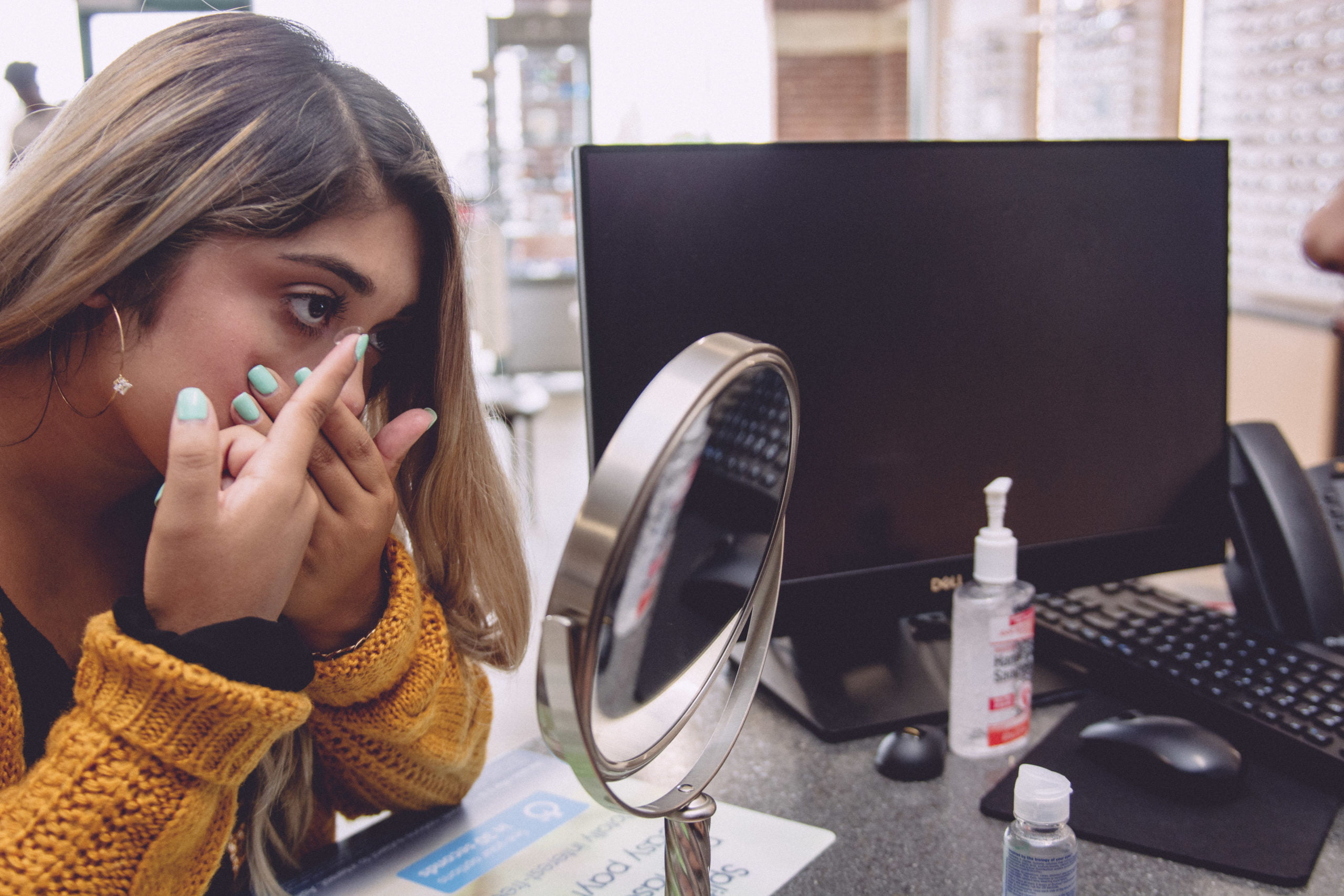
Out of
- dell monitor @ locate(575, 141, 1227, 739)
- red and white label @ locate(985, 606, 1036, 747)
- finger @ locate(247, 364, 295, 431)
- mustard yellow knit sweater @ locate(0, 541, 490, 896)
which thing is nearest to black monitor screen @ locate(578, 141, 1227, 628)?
dell monitor @ locate(575, 141, 1227, 739)

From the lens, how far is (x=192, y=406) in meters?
0.55

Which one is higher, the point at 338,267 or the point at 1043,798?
the point at 338,267

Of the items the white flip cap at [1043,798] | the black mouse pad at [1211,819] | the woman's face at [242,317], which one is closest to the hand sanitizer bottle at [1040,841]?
the white flip cap at [1043,798]

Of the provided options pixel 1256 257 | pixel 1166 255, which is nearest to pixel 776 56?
pixel 1256 257

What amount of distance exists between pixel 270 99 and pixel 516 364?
522 cm

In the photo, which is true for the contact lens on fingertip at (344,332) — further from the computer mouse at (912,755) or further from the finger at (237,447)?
the computer mouse at (912,755)

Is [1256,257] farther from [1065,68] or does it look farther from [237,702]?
[237,702]

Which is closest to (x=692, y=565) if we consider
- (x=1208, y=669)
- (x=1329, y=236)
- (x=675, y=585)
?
(x=675, y=585)

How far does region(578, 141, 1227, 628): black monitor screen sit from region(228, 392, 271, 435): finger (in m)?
0.23

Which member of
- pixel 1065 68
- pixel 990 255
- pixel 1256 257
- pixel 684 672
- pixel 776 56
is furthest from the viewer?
pixel 776 56

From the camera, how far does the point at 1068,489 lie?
908 mm

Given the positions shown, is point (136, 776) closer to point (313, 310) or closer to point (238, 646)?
point (238, 646)

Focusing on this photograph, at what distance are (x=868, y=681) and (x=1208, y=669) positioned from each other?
0.28 metres

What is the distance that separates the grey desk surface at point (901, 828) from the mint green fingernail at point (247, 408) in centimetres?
42
